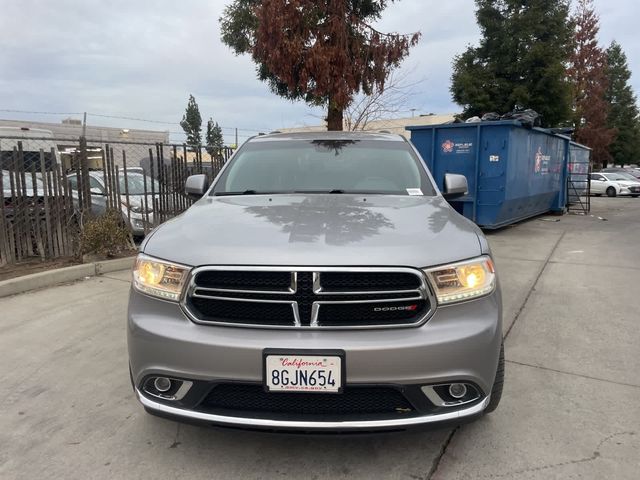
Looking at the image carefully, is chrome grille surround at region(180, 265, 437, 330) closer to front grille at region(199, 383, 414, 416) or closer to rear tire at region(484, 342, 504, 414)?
front grille at region(199, 383, 414, 416)

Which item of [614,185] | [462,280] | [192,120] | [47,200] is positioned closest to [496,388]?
[462,280]

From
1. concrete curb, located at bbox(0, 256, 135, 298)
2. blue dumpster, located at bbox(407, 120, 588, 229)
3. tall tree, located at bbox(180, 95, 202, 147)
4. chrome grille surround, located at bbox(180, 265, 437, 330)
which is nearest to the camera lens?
chrome grille surround, located at bbox(180, 265, 437, 330)

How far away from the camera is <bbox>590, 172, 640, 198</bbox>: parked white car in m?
27.2

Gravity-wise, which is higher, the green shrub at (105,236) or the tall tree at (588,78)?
the tall tree at (588,78)

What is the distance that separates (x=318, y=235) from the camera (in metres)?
2.30

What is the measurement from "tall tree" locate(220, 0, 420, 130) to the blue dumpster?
6.57 ft

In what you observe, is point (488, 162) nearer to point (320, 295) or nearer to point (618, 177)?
point (320, 295)

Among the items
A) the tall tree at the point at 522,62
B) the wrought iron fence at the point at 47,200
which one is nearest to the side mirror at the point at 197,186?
the wrought iron fence at the point at 47,200

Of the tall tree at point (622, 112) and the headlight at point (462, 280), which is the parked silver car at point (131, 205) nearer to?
the headlight at point (462, 280)

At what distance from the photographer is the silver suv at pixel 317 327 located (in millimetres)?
2016

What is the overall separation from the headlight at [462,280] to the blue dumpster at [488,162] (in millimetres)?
7351

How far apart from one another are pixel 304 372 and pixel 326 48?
8.62 m

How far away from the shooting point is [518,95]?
2225cm

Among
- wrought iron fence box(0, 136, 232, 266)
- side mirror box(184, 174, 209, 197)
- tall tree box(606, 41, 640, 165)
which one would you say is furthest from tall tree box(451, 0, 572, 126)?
tall tree box(606, 41, 640, 165)
